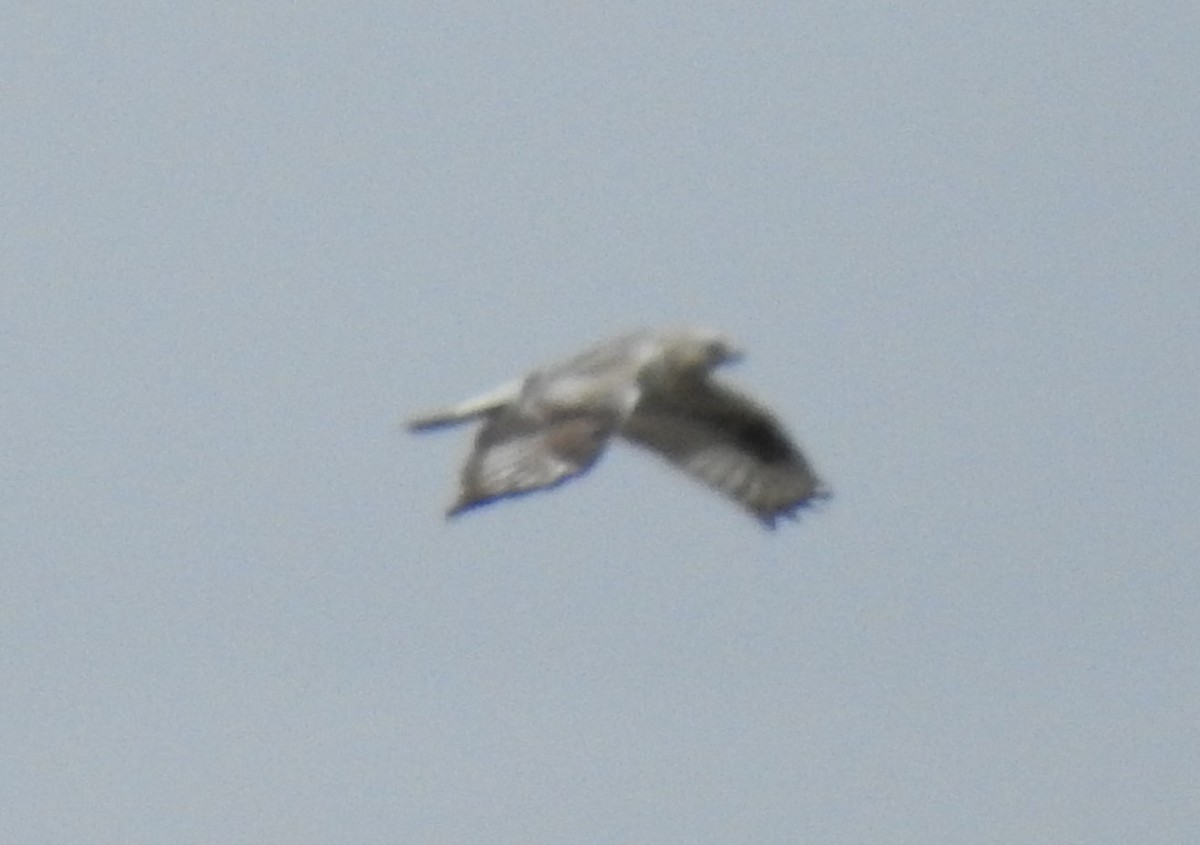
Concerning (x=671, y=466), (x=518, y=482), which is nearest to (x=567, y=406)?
(x=518, y=482)

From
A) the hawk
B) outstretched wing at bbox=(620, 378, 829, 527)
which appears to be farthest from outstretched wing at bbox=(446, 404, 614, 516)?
outstretched wing at bbox=(620, 378, 829, 527)

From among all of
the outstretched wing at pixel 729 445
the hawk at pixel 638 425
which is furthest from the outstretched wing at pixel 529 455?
the outstretched wing at pixel 729 445

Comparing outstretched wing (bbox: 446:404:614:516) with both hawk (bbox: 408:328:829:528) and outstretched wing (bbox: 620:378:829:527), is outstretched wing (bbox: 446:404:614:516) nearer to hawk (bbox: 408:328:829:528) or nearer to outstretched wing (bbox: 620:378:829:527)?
hawk (bbox: 408:328:829:528)

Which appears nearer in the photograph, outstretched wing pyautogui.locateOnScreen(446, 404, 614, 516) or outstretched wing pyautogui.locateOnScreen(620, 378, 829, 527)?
outstretched wing pyautogui.locateOnScreen(446, 404, 614, 516)

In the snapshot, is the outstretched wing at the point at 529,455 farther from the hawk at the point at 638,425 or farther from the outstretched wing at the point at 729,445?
the outstretched wing at the point at 729,445

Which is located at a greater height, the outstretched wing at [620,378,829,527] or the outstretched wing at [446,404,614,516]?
the outstretched wing at [620,378,829,527]

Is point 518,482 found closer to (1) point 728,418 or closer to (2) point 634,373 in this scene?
A: (2) point 634,373
